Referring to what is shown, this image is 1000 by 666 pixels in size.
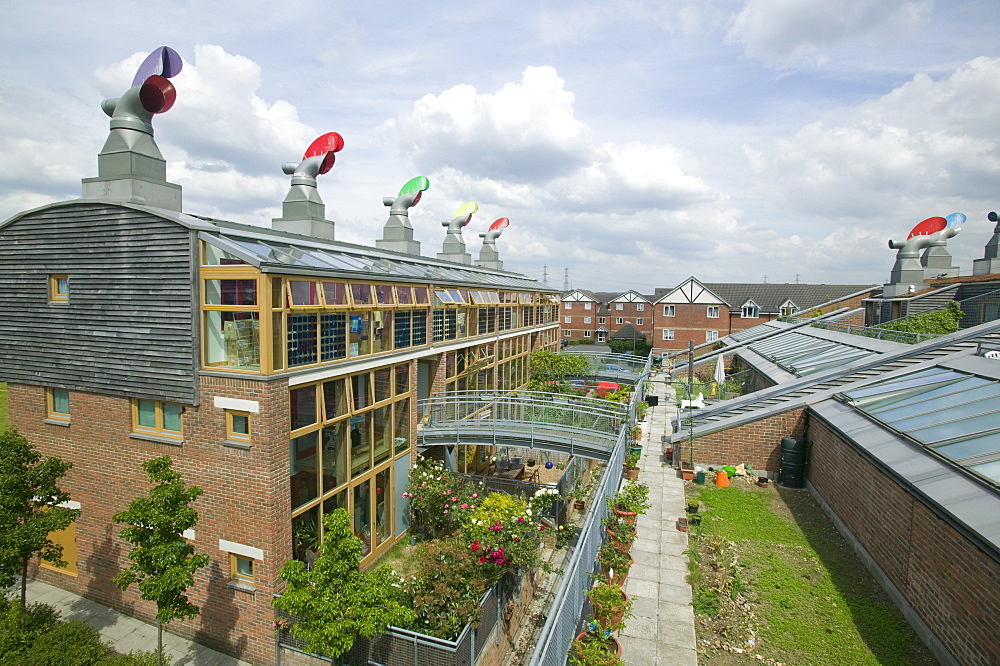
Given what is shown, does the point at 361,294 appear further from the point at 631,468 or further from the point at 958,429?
the point at 958,429

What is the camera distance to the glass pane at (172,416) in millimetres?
10516

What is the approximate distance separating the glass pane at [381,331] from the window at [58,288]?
22.0 ft

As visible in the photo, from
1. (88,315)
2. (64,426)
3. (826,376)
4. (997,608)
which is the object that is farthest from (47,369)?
(826,376)

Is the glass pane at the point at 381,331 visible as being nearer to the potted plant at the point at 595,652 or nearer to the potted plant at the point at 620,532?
the potted plant at the point at 620,532

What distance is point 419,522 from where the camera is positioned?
47.4 feet

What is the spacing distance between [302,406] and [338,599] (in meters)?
4.10

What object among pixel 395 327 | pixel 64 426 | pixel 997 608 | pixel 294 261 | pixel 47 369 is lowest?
pixel 997 608

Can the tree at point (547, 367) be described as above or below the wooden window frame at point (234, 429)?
below

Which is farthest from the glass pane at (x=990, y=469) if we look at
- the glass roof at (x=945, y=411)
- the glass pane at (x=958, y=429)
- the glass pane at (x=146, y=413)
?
the glass pane at (x=146, y=413)

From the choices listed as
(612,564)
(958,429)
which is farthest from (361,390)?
(958,429)

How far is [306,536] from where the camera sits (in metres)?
10.7

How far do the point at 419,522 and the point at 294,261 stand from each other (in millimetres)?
8168

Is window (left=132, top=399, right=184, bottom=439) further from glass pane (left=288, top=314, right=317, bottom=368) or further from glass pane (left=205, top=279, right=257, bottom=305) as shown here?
glass pane (left=288, top=314, right=317, bottom=368)

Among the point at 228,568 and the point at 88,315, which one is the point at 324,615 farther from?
the point at 88,315
